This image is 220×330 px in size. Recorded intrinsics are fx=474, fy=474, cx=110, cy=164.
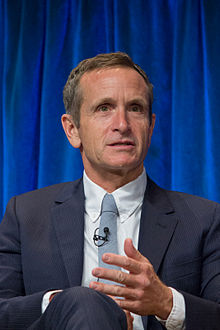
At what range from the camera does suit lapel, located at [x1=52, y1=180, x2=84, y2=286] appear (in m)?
1.63

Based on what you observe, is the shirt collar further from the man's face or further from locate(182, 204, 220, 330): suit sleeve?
locate(182, 204, 220, 330): suit sleeve

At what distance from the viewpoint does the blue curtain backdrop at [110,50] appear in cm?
239

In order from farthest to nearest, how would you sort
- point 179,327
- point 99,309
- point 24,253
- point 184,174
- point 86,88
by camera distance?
point 184,174, point 86,88, point 24,253, point 179,327, point 99,309

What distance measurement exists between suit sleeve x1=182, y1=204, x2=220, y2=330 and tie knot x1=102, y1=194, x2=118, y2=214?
34cm

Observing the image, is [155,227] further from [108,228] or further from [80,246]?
[80,246]

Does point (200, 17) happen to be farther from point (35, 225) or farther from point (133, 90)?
point (35, 225)

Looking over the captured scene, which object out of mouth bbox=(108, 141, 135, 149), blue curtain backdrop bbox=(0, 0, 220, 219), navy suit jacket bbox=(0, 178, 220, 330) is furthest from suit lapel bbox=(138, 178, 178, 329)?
blue curtain backdrop bbox=(0, 0, 220, 219)

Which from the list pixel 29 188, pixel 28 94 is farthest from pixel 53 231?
pixel 28 94

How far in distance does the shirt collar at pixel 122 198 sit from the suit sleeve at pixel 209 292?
285 millimetres

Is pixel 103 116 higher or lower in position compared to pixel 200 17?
lower

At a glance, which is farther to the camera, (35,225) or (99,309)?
(35,225)

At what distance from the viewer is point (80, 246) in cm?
166

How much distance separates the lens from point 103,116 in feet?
5.78

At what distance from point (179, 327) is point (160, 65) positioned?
1.44 metres
